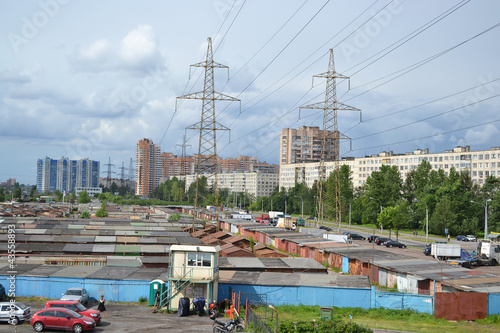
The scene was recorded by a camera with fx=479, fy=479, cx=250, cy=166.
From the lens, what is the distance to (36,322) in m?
20.8

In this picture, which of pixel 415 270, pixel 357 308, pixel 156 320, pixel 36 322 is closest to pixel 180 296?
pixel 156 320

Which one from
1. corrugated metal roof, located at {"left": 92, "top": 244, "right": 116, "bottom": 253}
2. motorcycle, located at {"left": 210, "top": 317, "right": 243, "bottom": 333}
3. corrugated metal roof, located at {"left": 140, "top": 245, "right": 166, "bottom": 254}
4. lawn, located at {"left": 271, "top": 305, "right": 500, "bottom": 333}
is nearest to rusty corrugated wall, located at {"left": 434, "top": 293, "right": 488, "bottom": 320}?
lawn, located at {"left": 271, "top": 305, "right": 500, "bottom": 333}

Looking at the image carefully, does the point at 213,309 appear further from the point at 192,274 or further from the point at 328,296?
the point at 328,296

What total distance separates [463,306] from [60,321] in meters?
19.7

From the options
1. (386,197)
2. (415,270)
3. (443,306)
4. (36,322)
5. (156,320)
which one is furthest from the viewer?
(386,197)

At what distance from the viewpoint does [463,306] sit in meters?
24.7

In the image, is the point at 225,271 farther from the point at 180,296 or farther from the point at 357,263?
the point at 357,263

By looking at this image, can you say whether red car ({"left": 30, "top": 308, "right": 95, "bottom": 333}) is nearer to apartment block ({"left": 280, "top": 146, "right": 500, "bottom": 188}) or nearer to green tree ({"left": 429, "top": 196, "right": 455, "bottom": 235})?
green tree ({"left": 429, "top": 196, "right": 455, "bottom": 235})

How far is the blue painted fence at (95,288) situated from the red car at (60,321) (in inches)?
259

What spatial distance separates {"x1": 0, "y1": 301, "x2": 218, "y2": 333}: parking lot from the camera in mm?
21359

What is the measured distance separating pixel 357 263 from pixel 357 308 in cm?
1107

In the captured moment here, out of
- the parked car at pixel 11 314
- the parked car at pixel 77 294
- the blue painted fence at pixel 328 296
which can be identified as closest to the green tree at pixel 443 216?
the blue painted fence at pixel 328 296

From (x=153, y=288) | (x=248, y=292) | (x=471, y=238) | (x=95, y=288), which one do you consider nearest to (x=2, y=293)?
(x=95, y=288)

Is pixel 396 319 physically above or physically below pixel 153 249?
below
